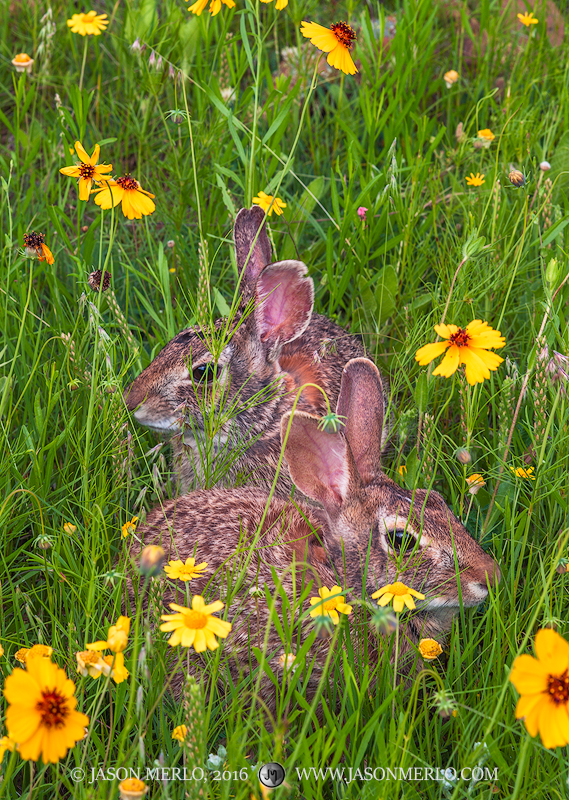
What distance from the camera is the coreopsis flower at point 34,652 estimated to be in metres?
2.80

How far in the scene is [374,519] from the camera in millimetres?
3719

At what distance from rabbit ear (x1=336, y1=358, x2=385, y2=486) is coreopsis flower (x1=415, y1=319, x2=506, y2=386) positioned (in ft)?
2.94

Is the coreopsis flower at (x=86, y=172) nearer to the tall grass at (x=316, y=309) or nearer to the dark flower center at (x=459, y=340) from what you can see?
the tall grass at (x=316, y=309)

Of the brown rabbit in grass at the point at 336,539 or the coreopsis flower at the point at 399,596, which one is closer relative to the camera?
the coreopsis flower at the point at 399,596

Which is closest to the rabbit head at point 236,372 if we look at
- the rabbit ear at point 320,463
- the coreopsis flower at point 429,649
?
the rabbit ear at point 320,463

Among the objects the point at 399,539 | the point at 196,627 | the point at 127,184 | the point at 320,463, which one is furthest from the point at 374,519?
the point at 127,184

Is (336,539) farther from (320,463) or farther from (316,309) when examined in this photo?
(316,309)

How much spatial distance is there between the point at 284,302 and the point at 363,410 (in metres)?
1.09

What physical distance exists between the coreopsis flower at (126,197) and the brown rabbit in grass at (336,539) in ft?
3.86

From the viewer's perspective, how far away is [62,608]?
11.9 ft

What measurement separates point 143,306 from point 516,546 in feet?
9.24

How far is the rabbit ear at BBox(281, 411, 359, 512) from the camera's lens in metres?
3.84

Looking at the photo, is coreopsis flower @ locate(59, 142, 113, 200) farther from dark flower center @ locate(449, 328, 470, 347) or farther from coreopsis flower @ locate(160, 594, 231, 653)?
coreopsis flower @ locate(160, 594, 231, 653)

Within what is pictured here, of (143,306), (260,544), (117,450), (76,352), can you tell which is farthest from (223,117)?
(260,544)
